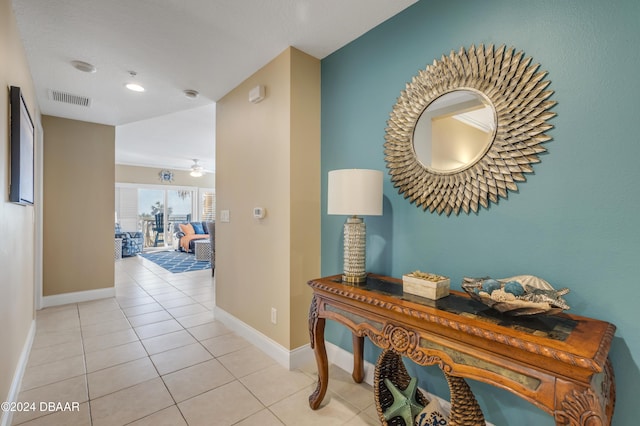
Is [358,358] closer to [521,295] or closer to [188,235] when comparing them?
[521,295]

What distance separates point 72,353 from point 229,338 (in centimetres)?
128

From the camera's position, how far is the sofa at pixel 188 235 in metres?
8.24

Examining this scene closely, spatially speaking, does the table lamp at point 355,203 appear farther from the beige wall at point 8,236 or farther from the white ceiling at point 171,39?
the beige wall at point 8,236

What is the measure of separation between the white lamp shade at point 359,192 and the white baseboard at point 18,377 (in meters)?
2.11

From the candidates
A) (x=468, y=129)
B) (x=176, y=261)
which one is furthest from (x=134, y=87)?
(x=176, y=261)

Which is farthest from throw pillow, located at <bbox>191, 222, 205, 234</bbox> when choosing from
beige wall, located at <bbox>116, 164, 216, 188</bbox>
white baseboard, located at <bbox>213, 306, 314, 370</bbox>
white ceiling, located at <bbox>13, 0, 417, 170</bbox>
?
white baseboard, located at <bbox>213, 306, 314, 370</bbox>

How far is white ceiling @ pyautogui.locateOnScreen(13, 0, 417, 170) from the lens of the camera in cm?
186

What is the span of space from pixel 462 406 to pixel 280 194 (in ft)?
5.76

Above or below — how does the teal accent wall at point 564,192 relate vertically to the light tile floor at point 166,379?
above

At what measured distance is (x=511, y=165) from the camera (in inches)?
57.7

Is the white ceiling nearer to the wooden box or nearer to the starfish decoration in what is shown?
the wooden box

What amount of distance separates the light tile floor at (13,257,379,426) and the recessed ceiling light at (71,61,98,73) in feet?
8.00

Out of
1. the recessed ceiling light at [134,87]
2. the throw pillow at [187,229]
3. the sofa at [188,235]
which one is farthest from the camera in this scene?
the throw pillow at [187,229]

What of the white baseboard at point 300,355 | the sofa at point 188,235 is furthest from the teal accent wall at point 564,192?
the sofa at point 188,235
